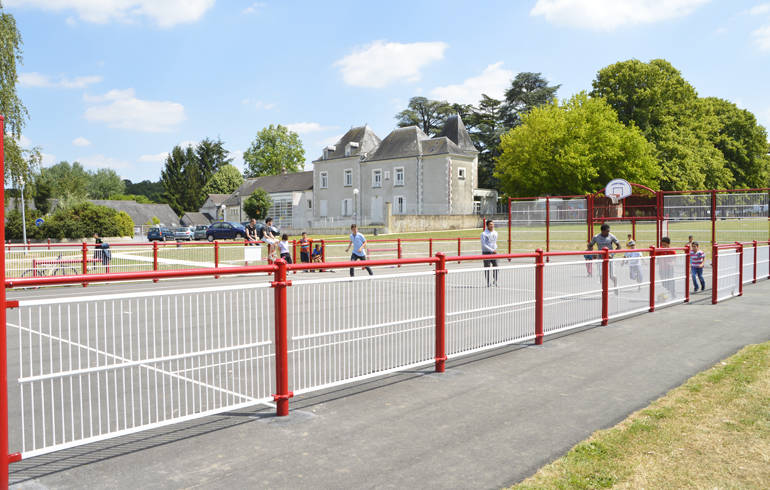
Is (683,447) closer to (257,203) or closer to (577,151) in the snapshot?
(577,151)

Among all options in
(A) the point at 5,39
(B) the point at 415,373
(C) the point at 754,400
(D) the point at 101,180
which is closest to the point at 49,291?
(B) the point at 415,373

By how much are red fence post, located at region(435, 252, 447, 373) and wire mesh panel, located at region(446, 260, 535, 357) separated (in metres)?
0.20

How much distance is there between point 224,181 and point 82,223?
52.0 meters

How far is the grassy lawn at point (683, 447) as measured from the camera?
11.9 ft

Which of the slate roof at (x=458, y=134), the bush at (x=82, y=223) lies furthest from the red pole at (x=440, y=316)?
the slate roof at (x=458, y=134)

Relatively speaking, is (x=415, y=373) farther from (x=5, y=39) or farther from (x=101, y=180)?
(x=101, y=180)

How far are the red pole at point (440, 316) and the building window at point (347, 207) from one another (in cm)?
5701

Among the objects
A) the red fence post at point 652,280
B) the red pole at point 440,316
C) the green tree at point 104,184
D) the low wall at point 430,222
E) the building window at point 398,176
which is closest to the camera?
the red pole at point 440,316

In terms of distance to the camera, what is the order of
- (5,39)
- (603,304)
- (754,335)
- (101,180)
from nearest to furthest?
1. (754,335)
2. (603,304)
3. (5,39)
4. (101,180)

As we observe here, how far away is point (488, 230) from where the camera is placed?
15078 mm

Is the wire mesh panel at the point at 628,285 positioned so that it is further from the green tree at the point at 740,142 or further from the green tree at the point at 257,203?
the green tree at the point at 740,142

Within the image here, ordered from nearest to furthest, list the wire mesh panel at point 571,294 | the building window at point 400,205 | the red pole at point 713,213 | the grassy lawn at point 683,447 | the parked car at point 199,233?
the grassy lawn at point 683,447 → the wire mesh panel at point 571,294 → the red pole at point 713,213 → the parked car at point 199,233 → the building window at point 400,205

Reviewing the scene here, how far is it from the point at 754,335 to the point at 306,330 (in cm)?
712

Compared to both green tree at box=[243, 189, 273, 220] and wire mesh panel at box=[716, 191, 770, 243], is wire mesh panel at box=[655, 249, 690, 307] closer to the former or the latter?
wire mesh panel at box=[716, 191, 770, 243]
